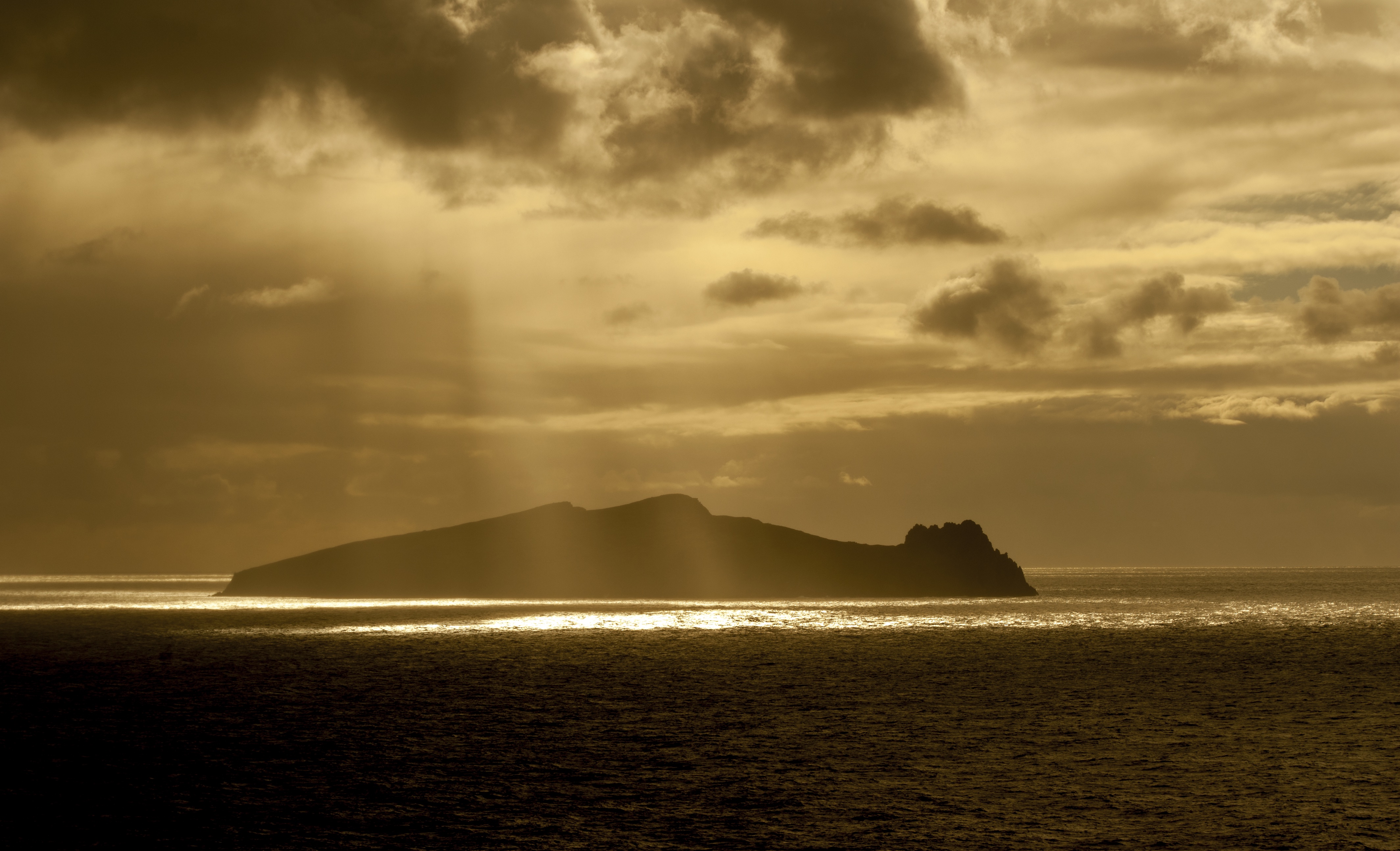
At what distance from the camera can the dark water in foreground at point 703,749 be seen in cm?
2605

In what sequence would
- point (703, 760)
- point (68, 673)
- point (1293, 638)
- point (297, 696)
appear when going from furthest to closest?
point (1293, 638) < point (68, 673) < point (297, 696) < point (703, 760)

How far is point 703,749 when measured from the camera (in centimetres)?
3769

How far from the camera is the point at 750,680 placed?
207 ft

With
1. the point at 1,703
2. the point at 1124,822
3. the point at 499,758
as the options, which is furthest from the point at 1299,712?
the point at 1,703

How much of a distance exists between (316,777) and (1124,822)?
22.6 m

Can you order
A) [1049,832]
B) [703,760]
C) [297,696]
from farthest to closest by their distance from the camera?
[297,696]
[703,760]
[1049,832]

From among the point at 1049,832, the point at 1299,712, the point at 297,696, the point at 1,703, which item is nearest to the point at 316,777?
the point at 1049,832

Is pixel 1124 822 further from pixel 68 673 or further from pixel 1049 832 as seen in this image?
pixel 68 673

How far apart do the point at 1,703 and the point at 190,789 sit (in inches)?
1111

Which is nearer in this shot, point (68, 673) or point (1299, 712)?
point (1299, 712)

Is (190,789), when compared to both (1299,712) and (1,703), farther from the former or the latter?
(1299,712)

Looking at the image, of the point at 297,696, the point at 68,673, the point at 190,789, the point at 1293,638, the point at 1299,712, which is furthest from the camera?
the point at 1293,638

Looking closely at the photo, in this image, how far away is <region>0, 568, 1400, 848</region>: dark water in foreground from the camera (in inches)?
1025

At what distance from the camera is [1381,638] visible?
110 meters
